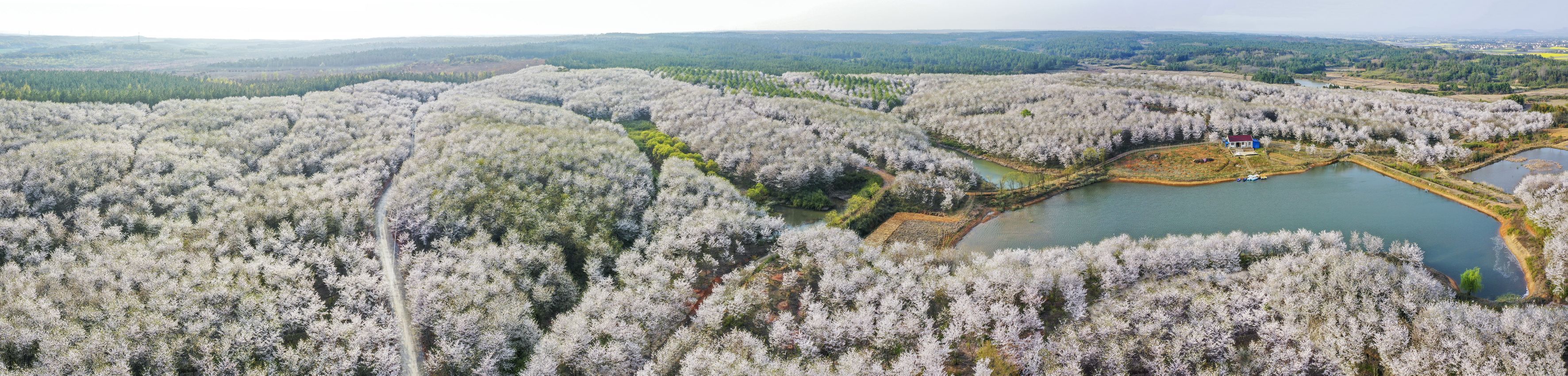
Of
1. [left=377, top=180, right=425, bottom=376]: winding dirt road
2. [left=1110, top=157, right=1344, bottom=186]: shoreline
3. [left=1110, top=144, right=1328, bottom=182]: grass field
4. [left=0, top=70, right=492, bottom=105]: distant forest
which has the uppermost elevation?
[left=0, top=70, right=492, bottom=105]: distant forest

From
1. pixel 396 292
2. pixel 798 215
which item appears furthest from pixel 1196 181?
pixel 396 292

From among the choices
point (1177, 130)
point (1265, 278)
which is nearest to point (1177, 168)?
point (1177, 130)

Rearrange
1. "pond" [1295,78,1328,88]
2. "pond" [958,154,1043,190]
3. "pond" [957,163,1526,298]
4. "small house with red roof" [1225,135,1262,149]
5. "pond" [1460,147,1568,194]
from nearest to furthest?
"pond" [957,163,1526,298], "pond" [1460,147,1568,194], "pond" [958,154,1043,190], "small house with red roof" [1225,135,1262,149], "pond" [1295,78,1328,88]

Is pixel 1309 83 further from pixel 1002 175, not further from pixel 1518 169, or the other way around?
pixel 1002 175

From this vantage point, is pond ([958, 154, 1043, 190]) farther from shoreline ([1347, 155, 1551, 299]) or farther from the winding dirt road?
the winding dirt road

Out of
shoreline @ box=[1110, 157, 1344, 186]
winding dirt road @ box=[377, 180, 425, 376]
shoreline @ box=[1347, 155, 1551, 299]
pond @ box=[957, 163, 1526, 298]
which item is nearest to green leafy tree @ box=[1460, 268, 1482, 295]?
pond @ box=[957, 163, 1526, 298]

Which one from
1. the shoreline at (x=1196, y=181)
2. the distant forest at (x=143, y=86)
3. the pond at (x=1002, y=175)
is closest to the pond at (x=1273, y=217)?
the shoreline at (x=1196, y=181)

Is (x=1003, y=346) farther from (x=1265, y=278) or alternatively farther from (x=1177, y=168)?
(x=1177, y=168)
